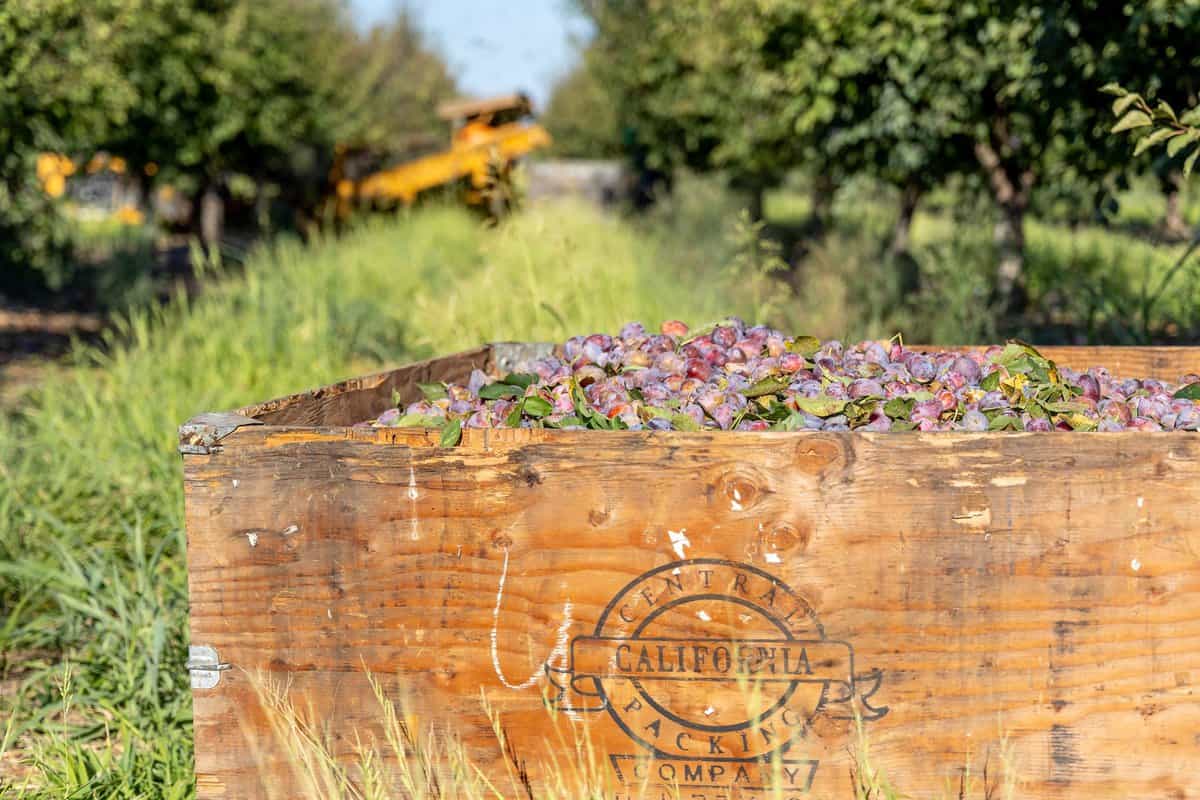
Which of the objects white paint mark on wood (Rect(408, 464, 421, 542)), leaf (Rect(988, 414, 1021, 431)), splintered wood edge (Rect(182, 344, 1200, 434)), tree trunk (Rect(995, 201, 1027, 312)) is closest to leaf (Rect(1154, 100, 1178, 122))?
splintered wood edge (Rect(182, 344, 1200, 434))

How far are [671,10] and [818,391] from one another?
14.8 m

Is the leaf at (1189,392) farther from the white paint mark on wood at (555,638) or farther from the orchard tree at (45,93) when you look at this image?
the orchard tree at (45,93)

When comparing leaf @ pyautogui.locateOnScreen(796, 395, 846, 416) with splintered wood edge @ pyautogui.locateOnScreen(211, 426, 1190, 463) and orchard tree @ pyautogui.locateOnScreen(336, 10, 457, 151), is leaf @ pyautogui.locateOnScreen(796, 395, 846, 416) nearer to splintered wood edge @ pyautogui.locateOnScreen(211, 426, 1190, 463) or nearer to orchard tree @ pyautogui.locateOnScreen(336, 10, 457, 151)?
splintered wood edge @ pyautogui.locateOnScreen(211, 426, 1190, 463)

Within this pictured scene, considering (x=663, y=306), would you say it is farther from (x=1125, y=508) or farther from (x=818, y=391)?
(x=1125, y=508)

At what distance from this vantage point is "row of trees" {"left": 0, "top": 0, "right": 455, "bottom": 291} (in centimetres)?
890

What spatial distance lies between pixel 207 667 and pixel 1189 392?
76.2 inches

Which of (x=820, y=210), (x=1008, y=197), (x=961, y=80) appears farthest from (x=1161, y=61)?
(x=820, y=210)

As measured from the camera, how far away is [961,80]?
26.0ft

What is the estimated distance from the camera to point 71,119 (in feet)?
31.8

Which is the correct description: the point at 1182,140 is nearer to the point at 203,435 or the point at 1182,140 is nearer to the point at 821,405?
the point at 821,405

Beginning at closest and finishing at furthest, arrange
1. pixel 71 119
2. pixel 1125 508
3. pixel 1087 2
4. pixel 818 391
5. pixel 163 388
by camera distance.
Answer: pixel 1125 508
pixel 818 391
pixel 1087 2
pixel 163 388
pixel 71 119

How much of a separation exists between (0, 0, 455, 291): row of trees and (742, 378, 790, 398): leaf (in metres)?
7.12

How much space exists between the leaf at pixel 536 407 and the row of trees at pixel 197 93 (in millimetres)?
6884

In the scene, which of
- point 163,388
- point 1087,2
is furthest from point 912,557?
point 163,388
